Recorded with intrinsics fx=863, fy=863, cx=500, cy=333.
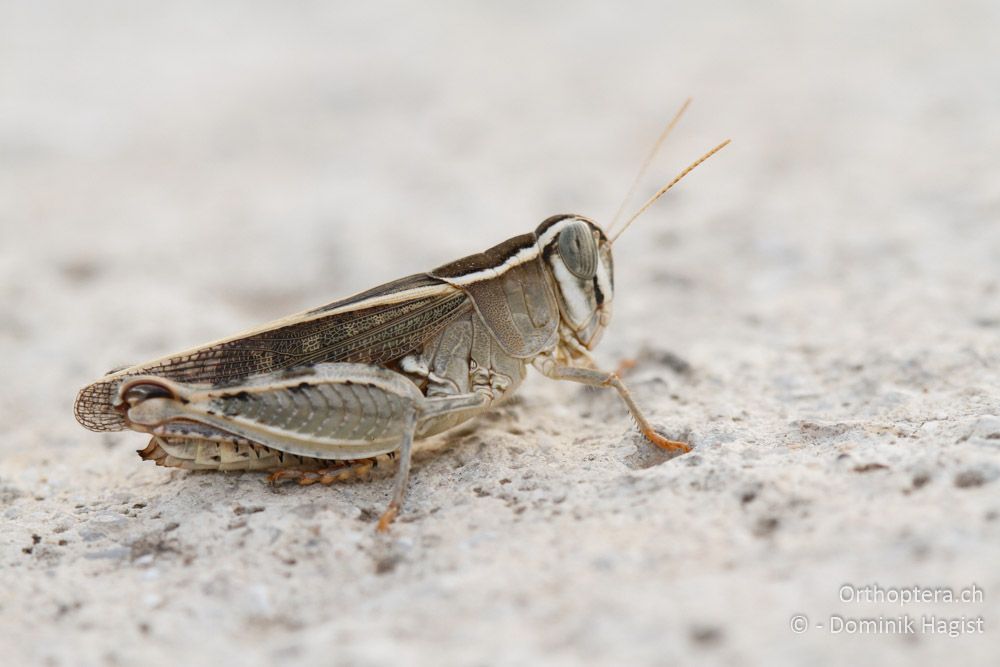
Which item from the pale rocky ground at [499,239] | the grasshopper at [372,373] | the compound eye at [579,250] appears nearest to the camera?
the pale rocky ground at [499,239]

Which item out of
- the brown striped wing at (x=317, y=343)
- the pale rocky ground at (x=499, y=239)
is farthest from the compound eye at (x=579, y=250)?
the pale rocky ground at (x=499, y=239)

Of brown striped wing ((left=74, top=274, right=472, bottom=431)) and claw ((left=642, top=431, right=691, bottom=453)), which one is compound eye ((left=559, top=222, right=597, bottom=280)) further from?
claw ((left=642, top=431, right=691, bottom=453))

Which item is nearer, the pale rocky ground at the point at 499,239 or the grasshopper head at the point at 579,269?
the pale rocky ground at the point at 499,239

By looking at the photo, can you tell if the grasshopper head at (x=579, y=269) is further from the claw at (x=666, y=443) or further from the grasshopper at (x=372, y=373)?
the claw at (x=666, y=443)

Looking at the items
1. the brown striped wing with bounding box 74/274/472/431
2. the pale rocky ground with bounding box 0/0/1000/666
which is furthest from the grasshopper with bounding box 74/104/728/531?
the pale rocky ground with bounding box 0/0/1000/666

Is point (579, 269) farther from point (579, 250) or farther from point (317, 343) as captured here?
point (317, 343)

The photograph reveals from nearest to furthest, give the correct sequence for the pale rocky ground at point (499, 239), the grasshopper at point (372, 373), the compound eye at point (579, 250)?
the pale rocky ground at point (499, 239), the grasshopper at point (372, 373), the compound eye at point (579, 250)

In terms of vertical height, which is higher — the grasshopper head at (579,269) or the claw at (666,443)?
the grasshopper head at (579,269)

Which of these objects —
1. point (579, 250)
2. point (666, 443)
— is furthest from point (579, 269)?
point (666, 443)
